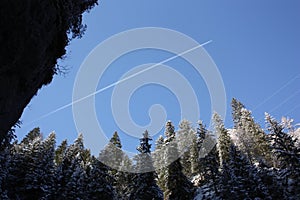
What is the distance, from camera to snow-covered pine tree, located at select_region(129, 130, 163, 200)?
31578 millimetres

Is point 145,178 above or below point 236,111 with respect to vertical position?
below

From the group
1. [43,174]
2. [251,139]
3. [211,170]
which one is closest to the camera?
[43,174]

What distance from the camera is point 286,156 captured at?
3528 centimetres

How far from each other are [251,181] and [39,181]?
955 inches

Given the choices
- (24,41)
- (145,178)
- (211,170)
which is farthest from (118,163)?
(24,41)

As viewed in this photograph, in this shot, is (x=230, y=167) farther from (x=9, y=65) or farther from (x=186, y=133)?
(x=9, y=65)

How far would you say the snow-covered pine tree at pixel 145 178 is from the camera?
3158cm

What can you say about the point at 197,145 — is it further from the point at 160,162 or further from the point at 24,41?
the point at 24,41

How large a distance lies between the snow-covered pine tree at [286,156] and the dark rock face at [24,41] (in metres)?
32.3

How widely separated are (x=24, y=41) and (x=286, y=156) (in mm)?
35915

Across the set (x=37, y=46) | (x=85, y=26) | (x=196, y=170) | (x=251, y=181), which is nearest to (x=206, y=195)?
(x=196, y=170)

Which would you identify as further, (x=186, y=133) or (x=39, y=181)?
(x=186, y=133)

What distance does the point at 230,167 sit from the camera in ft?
118

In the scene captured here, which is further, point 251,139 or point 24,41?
point 251,139
